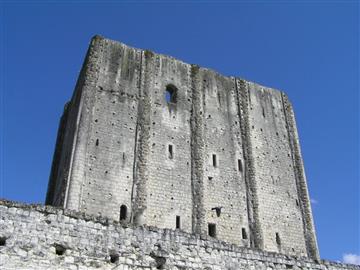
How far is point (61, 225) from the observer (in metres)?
9.55

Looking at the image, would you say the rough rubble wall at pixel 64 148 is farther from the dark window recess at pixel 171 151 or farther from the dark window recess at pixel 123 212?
the dark window recess at pixel 171 151

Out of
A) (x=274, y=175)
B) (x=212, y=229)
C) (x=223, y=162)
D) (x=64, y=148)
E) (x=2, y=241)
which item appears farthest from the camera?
(x=274, y=175)

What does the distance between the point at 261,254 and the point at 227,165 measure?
33.7 feet

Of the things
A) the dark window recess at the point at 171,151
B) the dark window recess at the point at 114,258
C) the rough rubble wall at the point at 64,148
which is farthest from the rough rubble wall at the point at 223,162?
the dark window recess at the point at 114,258

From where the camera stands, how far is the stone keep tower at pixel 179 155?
725 inches

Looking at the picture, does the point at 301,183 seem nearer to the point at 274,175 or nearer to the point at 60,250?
the point at 274,175

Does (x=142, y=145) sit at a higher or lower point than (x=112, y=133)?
lower

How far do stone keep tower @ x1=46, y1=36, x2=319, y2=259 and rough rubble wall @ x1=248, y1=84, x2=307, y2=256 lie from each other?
0.19 feet

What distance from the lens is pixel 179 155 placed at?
2055cm

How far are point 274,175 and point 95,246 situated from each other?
14.5 meters

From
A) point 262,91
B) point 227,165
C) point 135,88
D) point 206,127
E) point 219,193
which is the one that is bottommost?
point 219,193

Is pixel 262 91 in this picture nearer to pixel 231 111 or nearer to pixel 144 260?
A: pixel 231 111

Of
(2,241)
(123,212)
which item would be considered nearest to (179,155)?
(123,212)

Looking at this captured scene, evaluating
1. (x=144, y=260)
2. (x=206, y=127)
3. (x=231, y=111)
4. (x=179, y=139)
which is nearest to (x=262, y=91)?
(x=231, y=111)
